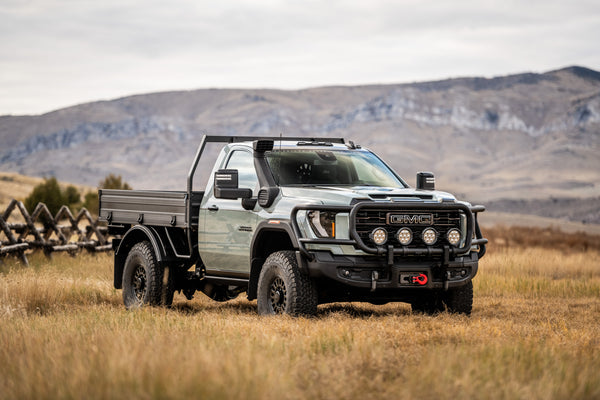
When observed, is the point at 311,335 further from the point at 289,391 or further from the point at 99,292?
the point at 99,292

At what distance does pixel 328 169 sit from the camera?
11.4 meters

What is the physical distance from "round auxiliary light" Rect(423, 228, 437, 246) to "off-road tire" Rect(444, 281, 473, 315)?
114cm

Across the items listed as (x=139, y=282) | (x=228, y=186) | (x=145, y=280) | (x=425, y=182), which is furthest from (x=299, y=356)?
(x=139, y=282)

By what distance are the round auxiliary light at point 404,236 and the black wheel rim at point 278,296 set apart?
1.39m

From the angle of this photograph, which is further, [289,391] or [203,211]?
[203,211]

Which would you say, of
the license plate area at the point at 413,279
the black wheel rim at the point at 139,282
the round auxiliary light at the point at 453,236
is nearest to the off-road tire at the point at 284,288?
the license plate area at the point at 413,279

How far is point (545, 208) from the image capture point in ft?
392

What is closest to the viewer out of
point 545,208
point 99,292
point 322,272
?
point 322,272

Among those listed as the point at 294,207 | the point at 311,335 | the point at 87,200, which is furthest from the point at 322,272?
the point at 87,200

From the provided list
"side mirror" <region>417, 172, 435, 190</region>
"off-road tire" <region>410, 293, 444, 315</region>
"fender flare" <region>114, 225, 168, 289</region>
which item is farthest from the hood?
"fender flare" <region>114, 225, 168, 289</region>

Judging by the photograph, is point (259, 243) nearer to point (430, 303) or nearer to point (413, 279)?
point (413, 279)

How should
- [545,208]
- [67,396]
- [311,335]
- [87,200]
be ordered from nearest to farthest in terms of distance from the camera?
[67,396] → [311,335] → [87,200] → [545,208]

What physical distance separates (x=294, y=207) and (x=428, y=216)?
1.48 meters

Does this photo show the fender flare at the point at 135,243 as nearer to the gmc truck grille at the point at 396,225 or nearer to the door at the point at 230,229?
the door at the point at 230,229
